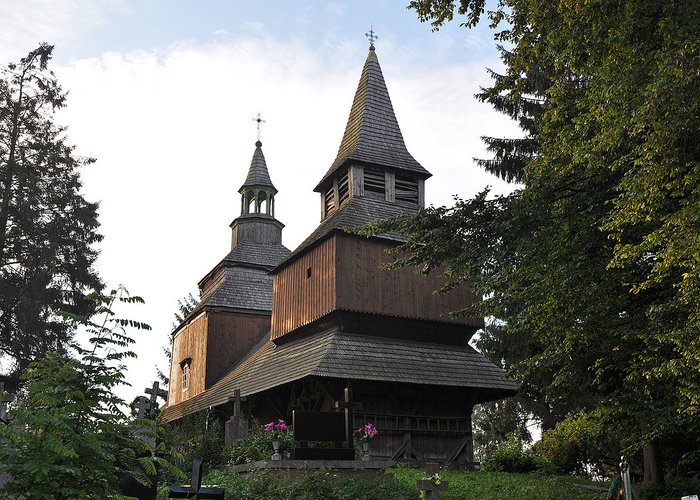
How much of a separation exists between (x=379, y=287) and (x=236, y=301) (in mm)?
11688

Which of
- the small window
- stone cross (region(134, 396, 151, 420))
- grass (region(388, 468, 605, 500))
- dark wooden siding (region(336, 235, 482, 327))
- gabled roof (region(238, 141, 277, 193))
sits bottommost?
grass (region(388, 468, 605, 500))

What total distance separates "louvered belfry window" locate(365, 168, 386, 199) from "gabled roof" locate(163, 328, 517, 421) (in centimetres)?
566

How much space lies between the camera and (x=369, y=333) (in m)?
22.1

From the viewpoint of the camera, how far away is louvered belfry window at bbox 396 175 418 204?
25766 millimetres

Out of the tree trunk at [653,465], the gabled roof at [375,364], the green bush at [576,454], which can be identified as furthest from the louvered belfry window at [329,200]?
the tree trunk at [653,465]

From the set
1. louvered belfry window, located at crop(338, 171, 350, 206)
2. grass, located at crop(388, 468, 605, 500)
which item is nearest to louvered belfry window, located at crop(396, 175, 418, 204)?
louvered belfry window, located at crop(338, 171, 350, 206)

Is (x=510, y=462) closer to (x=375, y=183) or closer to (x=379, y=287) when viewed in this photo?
(x=379, y=287)

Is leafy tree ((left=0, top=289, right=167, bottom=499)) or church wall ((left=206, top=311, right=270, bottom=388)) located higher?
church wall ((left=206, top=311, right=270, bottom=388))

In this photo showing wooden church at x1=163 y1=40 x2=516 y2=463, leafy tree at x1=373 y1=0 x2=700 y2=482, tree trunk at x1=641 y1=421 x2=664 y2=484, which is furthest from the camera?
wooden church at x1=163 y1=40 x2=516 y2=463

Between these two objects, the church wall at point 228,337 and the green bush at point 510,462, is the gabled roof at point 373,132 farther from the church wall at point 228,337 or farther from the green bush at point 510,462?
the green bush at point 510,462

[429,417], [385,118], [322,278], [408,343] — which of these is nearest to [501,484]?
[429,417]

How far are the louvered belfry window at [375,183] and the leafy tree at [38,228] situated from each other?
10.7 metres

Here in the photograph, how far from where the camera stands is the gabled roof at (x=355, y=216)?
76.1 ft

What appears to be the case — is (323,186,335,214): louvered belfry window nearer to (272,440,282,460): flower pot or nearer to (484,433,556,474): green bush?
(484,433,556,474): green bush
